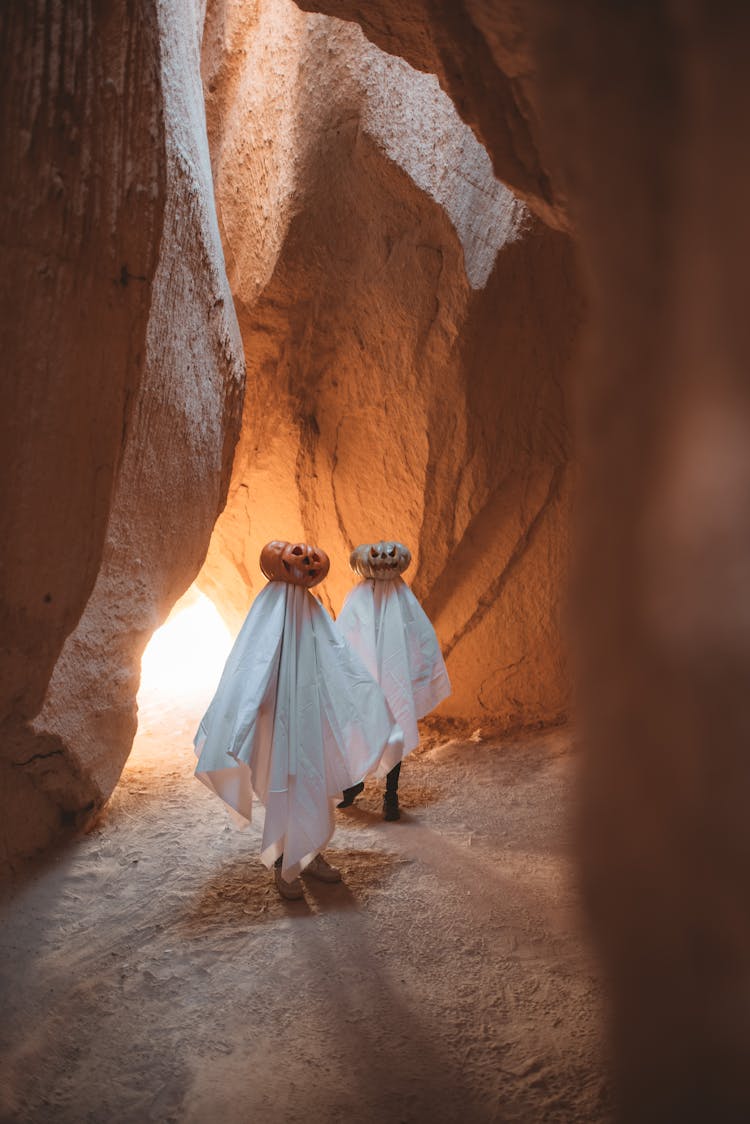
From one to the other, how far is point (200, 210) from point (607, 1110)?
12.3 feet

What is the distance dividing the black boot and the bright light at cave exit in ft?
8.21

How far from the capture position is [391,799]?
4203 millimetres

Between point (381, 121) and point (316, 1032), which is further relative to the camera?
point (381, 121)

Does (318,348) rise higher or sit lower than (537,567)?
higher

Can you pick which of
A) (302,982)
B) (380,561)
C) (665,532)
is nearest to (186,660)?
(380,561)

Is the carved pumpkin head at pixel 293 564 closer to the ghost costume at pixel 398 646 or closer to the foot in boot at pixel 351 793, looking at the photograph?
the ghost costume at pixel 398 646

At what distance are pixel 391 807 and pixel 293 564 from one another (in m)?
1.68

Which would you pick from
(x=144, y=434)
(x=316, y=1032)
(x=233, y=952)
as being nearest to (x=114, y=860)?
(x=233, y=952)

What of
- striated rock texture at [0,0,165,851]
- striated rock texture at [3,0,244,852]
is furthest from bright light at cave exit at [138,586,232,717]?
striated rock texture at [0,0,165,851]

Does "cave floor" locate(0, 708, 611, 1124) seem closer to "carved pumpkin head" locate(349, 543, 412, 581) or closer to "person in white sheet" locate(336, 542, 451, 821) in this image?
"person in white sheet" locate(336, 542, 451, 821)

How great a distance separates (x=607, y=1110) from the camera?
1.98 m

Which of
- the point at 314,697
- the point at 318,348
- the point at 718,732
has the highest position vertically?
the point at 318,348

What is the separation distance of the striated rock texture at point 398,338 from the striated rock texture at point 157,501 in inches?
54.7

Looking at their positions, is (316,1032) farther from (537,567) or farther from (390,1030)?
(537,567)
